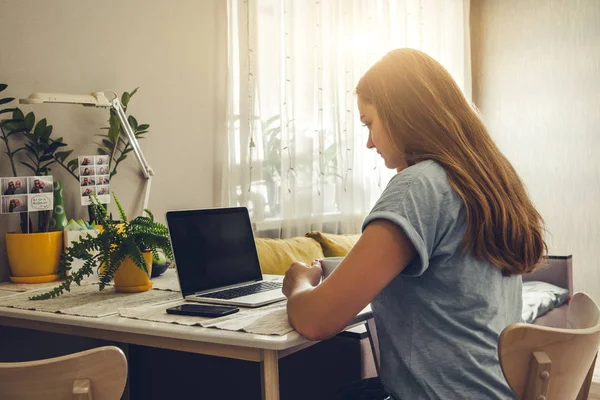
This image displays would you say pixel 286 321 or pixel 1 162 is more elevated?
pixel 1 162

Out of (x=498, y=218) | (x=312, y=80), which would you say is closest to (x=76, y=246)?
(x=498, y=218)

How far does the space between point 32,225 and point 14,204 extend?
0.48 feet

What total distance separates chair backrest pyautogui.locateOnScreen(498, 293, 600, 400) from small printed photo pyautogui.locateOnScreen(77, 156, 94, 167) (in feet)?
4.84

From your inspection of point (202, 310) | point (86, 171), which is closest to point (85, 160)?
point (86, 171)

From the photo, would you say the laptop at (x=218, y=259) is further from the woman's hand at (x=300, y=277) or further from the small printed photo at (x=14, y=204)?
the small printed photo at (x=14, y=204)

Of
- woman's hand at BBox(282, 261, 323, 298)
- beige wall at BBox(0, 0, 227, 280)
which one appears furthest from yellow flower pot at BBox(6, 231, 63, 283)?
woman's hand at BBox(282, 261, 323, 298)

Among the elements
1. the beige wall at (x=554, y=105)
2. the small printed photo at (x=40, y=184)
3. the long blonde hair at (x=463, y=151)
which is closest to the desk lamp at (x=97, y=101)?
the small printed photo at (x=40, y=184)

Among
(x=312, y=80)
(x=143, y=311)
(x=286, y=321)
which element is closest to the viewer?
(x=286, y=321)

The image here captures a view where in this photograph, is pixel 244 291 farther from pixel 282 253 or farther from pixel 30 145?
pixel 282 253

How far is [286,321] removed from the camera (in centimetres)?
134

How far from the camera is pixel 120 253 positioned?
1.64 metres

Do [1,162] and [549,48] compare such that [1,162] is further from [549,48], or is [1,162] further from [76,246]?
[549,48]

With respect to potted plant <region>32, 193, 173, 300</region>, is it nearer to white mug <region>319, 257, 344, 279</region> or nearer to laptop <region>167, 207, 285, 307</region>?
laptop <region>167, 207, 285, 307</region>

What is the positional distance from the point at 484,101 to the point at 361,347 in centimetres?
303
